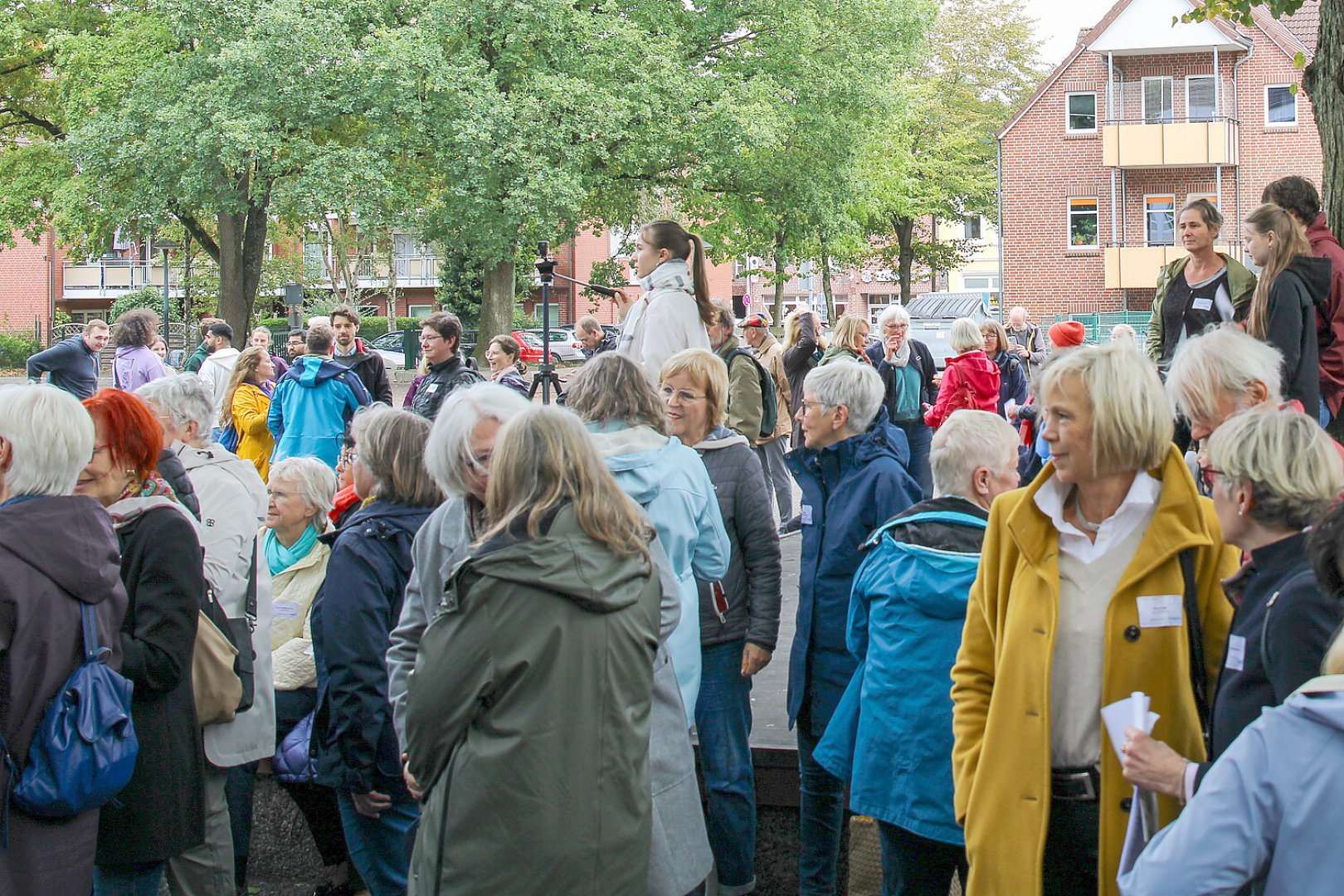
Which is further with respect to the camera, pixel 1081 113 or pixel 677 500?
pixel 1081 113

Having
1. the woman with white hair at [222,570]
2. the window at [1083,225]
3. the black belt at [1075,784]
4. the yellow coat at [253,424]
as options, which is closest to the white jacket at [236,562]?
the woman with white hair at [222,570]

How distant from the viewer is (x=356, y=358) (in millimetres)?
9969

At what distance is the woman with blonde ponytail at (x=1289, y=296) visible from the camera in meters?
5.38

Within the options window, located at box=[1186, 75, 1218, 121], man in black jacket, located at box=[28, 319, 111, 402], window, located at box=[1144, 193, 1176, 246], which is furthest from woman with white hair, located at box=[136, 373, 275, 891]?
window, located at box=[1186, 75, 1218, 121]

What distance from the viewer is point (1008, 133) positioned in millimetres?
41469

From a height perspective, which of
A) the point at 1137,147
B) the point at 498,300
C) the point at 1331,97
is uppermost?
the point at 1137,147

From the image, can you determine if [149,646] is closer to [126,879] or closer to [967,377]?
[126,879]

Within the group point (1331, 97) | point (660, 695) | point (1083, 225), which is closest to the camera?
point (660, 695)

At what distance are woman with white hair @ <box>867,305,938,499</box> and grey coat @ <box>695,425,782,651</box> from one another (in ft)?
19.0

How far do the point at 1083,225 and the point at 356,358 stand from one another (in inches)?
1394

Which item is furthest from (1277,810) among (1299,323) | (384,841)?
(1299,323)

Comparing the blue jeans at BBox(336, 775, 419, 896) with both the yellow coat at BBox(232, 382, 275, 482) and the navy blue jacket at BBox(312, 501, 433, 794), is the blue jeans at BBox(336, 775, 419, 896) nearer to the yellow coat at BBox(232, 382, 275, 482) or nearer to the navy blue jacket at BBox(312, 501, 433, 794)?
the navy blue jacket at BBox(312, 501, 433, 794)

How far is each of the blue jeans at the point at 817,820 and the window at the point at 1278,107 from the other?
40533mm

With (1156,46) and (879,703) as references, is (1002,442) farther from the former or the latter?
(1156,46)
